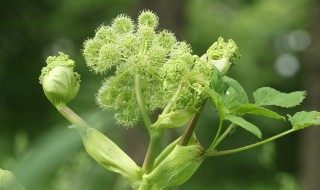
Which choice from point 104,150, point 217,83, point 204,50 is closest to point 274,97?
point 217,83

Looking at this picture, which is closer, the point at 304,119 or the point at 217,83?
the point at 217,83

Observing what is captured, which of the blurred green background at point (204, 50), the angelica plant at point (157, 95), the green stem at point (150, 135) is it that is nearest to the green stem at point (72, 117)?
the angelica plant at point (157, 95)

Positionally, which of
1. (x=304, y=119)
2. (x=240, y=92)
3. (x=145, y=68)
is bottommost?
(x=304, y=119)

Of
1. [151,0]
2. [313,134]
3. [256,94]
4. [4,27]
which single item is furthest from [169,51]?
[4,27]

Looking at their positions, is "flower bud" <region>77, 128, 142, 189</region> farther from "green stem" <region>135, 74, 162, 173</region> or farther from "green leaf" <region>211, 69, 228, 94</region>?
"green leaf" <region>211, 69, 228, 94</region>

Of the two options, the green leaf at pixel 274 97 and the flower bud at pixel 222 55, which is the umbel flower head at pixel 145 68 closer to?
the flower bud at pixel 222 55

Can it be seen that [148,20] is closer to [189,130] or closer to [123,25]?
[123,25]

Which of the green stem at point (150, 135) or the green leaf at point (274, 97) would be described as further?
the green leaf at point (274, 97)

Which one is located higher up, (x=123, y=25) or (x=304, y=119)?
(x=123, y=25)
